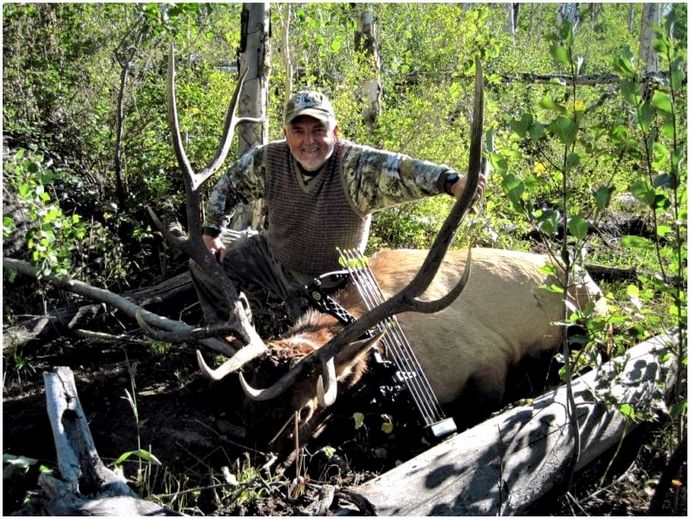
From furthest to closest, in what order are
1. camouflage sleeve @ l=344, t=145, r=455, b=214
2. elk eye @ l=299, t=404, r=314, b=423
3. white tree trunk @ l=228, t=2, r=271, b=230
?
white tree trunk @ l=228, t=2, r=271, b=230 < camouflage sleeve @ l=344, t=145, r=455, b=214 < elk eye @ l=299, t=404, r=314, b=423

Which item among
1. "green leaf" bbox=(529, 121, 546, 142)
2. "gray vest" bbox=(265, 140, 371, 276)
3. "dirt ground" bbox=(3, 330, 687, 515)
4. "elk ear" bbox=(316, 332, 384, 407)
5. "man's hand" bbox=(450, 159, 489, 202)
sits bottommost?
"dirt ground" bbox=(3, 330, 687, 515)

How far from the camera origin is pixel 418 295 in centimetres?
334

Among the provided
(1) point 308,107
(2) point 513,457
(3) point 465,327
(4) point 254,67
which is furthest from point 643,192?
(4) point 254,67

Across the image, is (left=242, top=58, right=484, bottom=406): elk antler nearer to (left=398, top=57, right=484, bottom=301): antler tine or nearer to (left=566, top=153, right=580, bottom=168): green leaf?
(left=398, top=57, right=484, bottom=301): antler tine

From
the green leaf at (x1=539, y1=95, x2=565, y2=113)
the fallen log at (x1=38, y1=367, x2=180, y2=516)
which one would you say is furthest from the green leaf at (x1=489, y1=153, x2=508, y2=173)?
the fallen log at (x1=38, y1=367, x2=180, y2=516)

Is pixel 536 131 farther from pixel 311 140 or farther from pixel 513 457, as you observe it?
pixel 311 140

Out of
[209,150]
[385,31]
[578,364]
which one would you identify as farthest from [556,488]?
[385,31]

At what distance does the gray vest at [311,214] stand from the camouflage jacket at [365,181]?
7 centimetres

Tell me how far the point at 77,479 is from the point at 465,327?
90.3 inches

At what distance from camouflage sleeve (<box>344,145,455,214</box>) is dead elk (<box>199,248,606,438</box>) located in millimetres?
448

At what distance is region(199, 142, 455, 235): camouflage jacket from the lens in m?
3.93

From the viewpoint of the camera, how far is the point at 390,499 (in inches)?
110

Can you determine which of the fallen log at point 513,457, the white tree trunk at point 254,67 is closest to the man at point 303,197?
the white tree trunk at point 254,67

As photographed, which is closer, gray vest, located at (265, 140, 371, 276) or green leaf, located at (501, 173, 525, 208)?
green leaf, located at (501, 173, 525, 208)
